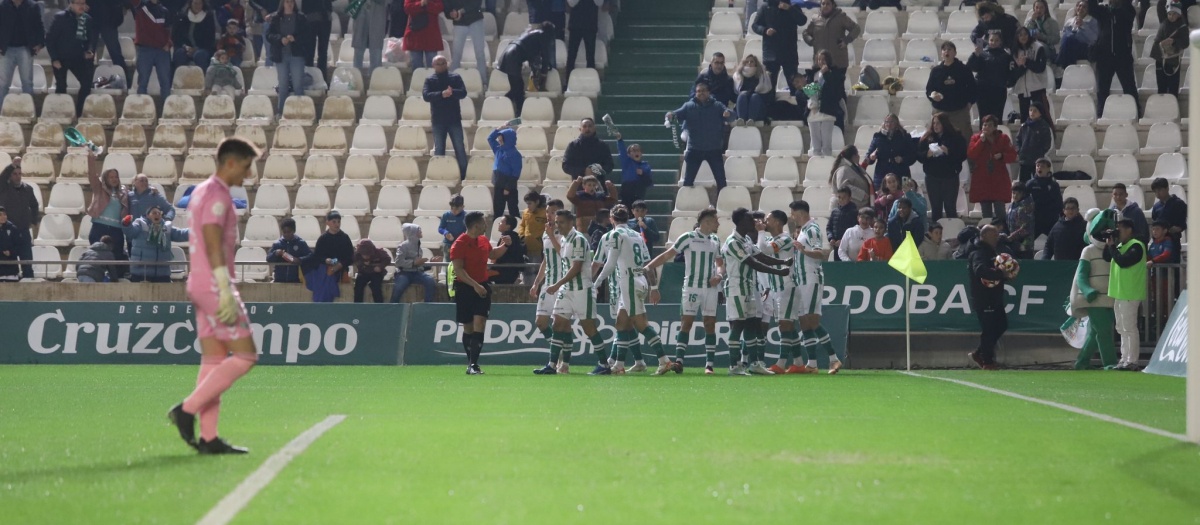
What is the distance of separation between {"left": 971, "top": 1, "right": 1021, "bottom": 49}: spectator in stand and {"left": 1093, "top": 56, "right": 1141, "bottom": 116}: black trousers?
5.68 ft

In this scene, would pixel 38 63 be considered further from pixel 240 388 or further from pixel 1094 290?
pixel 1094 290

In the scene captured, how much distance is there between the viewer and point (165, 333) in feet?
65.7

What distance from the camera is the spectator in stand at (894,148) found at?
2159cm

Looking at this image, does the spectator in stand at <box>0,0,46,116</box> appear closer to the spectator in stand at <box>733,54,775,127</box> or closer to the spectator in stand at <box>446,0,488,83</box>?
the spectator in stand at <box>446,0,488,83</box>

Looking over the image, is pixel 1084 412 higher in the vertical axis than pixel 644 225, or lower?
lower

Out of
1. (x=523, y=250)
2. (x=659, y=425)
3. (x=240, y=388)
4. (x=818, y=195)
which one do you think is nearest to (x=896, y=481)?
(x=659, y=425)

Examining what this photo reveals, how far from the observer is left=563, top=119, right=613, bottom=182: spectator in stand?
2181 cm

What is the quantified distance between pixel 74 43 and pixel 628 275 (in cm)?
1418

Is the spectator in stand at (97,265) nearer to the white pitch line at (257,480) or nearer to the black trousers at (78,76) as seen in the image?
the black trousers at (78,76)

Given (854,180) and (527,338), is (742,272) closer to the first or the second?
(527,338)

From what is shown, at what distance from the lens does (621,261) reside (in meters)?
16.8

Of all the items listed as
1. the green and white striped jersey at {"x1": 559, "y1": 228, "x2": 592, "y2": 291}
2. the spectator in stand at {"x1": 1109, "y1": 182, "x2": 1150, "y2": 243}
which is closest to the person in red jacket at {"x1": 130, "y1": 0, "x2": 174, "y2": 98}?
the green and white striped jersey at {"x1": 559, "y1": 228, "x2": 592, "y2": 291}

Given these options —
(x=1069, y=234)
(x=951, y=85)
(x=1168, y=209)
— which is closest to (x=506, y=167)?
(x=951, y=85)

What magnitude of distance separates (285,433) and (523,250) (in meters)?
12.0
